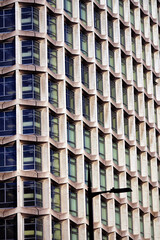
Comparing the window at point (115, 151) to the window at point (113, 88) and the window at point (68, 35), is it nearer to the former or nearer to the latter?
the window at point (113, 88)

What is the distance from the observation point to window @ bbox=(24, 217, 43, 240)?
57.5 m

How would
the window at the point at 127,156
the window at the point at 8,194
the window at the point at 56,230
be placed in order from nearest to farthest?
the window at the point at 8,194
the window at the point at 56,230
the window at the point at 127,156

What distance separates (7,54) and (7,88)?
9.94ft

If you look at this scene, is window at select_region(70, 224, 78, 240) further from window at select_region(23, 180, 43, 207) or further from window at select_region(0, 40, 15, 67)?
window at select_region(0, 40, 15, 67)

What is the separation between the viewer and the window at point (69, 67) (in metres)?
64.2

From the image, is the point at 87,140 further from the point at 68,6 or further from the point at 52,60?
the point at 68,6

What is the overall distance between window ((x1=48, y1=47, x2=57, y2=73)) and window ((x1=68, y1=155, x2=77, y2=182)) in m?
7.81

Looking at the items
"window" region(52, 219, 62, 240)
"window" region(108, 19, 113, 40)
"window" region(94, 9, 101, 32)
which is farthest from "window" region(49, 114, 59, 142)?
"window" region(108, 19, 113, 40)

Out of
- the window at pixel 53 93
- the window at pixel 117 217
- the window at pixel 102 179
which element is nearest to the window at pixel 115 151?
the window at pixel 102 179

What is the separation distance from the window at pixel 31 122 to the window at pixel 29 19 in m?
7.37

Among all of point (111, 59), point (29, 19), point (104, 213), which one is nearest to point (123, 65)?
point (111, 59)

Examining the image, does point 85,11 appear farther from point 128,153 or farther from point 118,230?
point 118,230

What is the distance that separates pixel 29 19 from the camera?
6225cm

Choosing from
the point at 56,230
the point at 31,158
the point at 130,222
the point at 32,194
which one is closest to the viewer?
the point at 32,194
